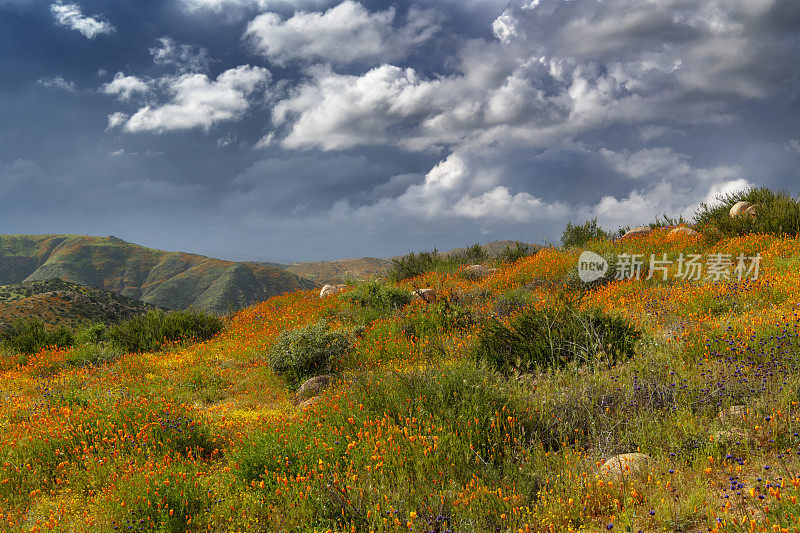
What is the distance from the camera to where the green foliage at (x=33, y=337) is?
1315 centimetres

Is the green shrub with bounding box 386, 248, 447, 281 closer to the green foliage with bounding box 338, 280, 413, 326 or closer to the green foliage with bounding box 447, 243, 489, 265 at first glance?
the green foliage with bounding box 447, 243, 489, 265

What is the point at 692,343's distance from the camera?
238 inches

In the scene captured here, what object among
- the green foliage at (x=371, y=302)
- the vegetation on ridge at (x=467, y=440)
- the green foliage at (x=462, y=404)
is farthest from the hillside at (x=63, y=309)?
the green foliage at (x=462, y=404)

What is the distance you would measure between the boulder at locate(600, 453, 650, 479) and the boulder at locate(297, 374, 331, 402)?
4.24m

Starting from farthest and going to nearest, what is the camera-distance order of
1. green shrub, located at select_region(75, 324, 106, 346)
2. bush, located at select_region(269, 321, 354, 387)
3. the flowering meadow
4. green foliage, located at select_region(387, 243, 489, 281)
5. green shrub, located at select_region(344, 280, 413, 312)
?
green foliage, located at select_region(387, 243, 489, 281) → green shrub, located at select_region(75, 324, 106, 346) → green shrub, located at select_region(344, 280, 413, 312) → bush, located at select_region(269, 321, 354, 387) → the flowering meadow

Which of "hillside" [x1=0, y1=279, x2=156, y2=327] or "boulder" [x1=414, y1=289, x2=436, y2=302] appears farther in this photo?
A: "hillside" [x1=0, y1=279, x2=156, y2=327]

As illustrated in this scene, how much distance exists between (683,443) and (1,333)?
18.7 m

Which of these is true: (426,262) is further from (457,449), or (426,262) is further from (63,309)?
(63,309)

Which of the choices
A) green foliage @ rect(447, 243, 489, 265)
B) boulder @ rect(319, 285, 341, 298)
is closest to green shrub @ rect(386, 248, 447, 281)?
green foliage @ rect(447, 243, 489, 265)

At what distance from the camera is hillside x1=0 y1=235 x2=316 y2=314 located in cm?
9162

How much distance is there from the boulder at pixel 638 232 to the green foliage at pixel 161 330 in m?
15.3

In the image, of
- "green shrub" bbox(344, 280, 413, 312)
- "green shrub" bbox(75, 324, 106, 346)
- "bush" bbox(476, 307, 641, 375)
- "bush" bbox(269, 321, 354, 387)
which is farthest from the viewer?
"green shrub" bbox(75, 324, 106, 346)

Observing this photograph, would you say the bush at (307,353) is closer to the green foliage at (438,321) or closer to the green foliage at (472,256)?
the green foliage at (438,321)

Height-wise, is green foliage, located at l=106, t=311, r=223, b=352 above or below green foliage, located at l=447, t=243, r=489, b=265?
below
